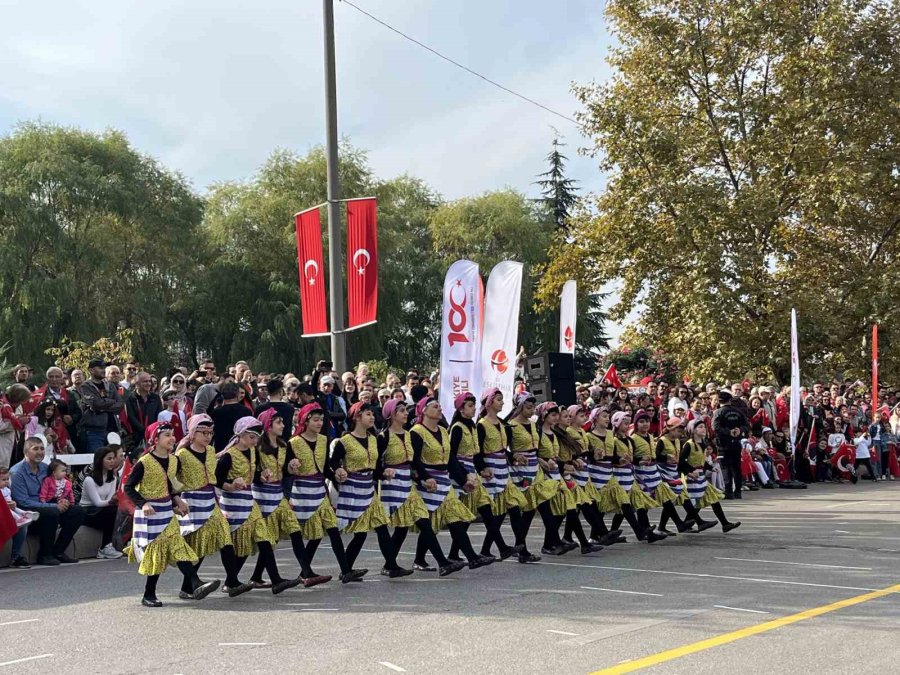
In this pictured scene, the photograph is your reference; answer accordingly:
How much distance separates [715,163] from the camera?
29.8 metres

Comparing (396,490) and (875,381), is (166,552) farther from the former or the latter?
(875,381)

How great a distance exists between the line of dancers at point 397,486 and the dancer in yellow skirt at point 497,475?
0.01m

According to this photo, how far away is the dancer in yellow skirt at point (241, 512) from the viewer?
9.65 meters

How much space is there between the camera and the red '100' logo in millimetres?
14547

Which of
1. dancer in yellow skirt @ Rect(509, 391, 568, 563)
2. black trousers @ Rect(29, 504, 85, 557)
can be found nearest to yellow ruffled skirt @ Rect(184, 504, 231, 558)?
dancer in yellow skirt @ Rect(509, 391, 568, 563)

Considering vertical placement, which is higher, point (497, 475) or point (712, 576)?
point (497, 475)

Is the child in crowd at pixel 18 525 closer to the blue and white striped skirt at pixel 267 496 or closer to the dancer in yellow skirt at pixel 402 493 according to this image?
the blue and white striped skirt at pixel 267 496

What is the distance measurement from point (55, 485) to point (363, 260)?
17.5 feet

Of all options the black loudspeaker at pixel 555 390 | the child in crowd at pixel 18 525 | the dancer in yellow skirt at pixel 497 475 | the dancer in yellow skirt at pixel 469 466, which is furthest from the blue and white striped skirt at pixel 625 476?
the child in crowd at pixel 18 525

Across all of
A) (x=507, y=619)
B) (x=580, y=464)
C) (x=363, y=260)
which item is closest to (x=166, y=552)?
(x=507, y=619)

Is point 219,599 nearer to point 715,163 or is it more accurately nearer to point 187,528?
point 187,528

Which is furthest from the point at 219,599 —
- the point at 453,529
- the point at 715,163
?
the point at 715,163

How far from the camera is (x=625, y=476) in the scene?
41.9 ft

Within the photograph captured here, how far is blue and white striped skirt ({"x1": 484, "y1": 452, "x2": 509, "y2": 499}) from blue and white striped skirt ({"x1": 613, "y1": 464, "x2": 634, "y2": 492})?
1817 millimetres
